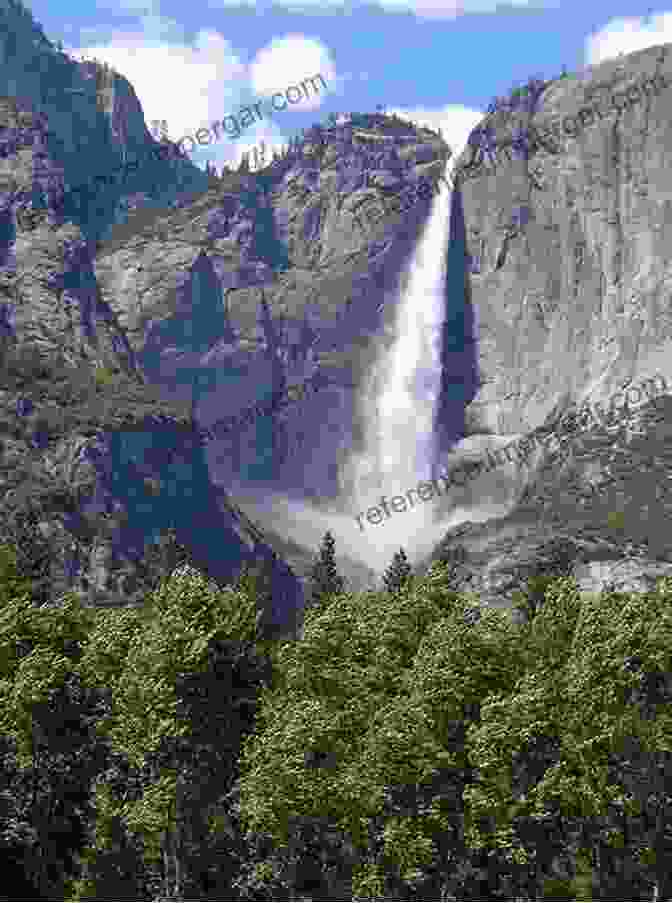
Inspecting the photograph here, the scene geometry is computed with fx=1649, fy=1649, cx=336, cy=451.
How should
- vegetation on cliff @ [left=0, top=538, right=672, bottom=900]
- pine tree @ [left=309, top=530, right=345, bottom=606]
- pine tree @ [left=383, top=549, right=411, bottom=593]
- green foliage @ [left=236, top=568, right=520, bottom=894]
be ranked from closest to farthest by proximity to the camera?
green foliage @ [left=236, top=568, right=520, bottom=894], vegetation on cliff @ [left=0, top=538, right=672, bottom=900], pine tree @ [left=309, top=530, right=345, bottom=606], pine tree @ [left=383, top=549, right=411, bottom=593]

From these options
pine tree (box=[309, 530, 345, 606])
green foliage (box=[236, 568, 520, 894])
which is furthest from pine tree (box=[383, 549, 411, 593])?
green foliage (box=[236, 568, 520, 894])

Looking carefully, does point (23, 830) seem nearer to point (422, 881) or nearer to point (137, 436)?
point (422, 881)

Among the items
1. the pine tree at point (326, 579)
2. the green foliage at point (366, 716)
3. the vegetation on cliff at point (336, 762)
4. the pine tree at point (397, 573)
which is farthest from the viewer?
the pine tree at point (397, 573)

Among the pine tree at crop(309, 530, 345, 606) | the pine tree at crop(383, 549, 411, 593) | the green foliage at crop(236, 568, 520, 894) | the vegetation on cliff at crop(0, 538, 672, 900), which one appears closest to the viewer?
the green foliage at crop(236, 568, 520, 894)

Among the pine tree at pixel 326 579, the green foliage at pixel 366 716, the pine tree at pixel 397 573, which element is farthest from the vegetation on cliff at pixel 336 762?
the pine tree at pixel 397 573

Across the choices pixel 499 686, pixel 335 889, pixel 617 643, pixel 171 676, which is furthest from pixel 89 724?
pixel 617 643

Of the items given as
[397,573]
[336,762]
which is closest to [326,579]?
[397,573]

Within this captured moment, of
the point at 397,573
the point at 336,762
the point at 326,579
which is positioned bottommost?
the point at 397,573

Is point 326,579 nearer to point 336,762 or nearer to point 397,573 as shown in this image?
point 397,573

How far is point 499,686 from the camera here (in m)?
74.4

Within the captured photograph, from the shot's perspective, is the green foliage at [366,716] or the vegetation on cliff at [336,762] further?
the vegetation on cliff at [336,762]

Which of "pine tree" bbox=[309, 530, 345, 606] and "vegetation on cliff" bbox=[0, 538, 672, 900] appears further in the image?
"pine tree" bbox=[309, 530, 345, 606]

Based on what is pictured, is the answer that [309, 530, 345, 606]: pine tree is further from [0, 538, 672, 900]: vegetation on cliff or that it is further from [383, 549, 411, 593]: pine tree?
[0, 538, 672, 900]: vegetation on cliff

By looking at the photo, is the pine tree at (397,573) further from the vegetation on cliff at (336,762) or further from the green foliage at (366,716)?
the vegetation on cliff at (336,762)
